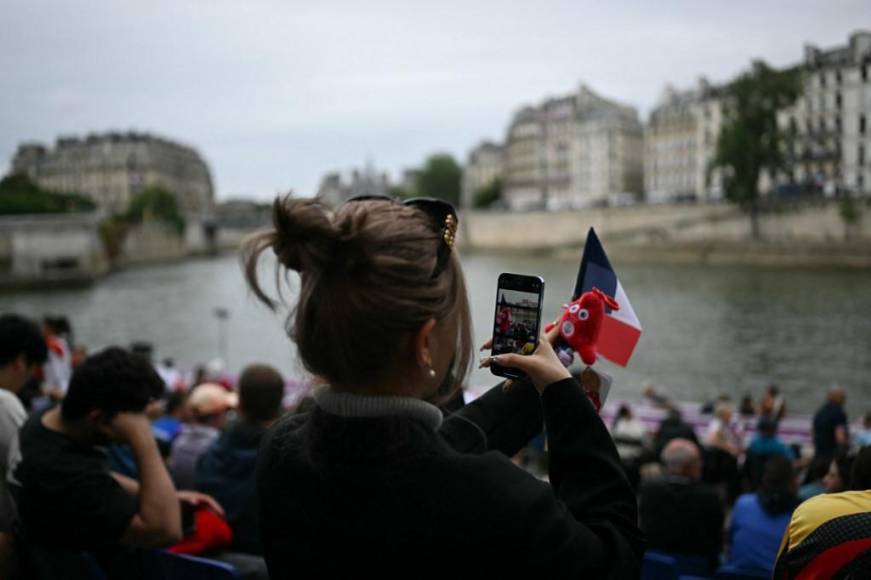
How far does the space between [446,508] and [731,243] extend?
4904cm

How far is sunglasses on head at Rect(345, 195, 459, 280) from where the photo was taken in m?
1.39

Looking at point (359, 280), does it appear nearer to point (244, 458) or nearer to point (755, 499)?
point (244, 458)

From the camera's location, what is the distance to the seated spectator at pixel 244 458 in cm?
320

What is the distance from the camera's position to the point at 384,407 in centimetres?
137

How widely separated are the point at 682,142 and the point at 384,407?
71.5m

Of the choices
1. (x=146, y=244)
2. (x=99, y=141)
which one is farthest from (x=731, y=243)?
(x=99, y=141)

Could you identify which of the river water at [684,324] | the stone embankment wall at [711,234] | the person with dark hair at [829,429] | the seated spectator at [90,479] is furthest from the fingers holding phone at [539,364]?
the stone embankment wall at [711,234]

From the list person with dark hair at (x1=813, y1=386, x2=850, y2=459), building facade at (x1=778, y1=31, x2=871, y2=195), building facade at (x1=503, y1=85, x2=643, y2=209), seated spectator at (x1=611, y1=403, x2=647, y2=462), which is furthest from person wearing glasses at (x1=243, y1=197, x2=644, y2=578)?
building facade at (x1=503, y1=85, x2=643, y2=209)

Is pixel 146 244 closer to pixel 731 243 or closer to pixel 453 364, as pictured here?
pixel 731 243

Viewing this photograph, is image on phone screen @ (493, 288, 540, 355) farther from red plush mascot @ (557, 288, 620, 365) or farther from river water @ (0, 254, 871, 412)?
river water @ (0, 254, 871, 412)

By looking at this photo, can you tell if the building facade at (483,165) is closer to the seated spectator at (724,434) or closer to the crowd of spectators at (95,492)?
the seated spectator at (724,434)

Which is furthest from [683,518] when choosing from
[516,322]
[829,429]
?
[829,429]

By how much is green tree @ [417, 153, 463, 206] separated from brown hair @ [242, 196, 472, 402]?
95276 millimetres

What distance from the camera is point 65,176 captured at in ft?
317
